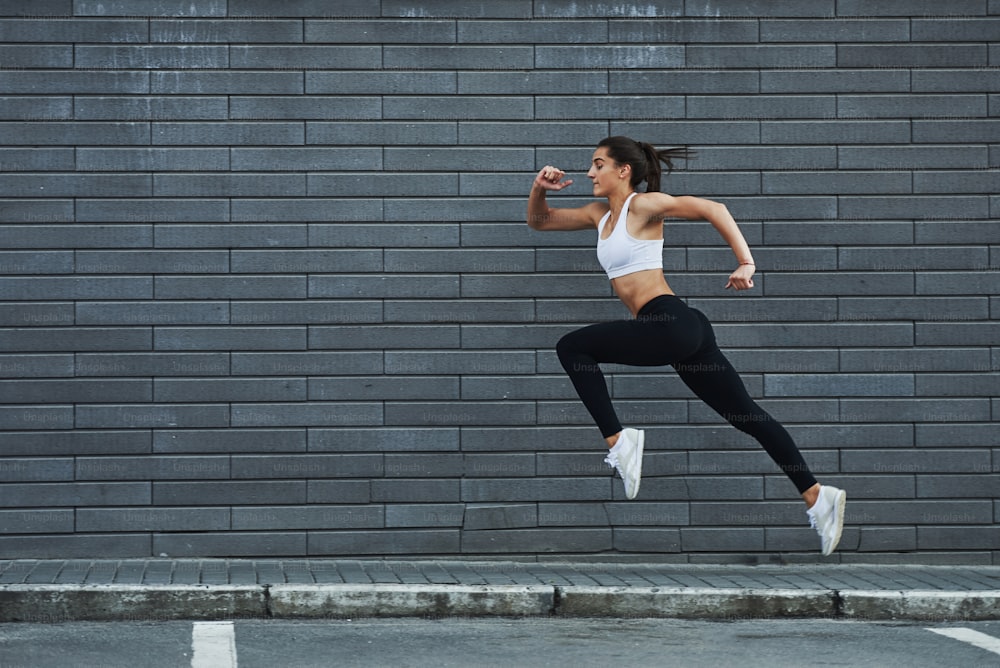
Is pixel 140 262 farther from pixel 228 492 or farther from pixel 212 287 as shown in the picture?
pixel 228 492

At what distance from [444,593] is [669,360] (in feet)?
5.81

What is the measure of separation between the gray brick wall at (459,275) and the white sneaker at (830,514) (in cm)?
122

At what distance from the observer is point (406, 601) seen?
7.69m

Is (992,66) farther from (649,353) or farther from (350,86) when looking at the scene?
(350,86)

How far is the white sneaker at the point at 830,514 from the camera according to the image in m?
7.93

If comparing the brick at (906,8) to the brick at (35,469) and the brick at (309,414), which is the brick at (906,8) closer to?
the brick at (309,414)

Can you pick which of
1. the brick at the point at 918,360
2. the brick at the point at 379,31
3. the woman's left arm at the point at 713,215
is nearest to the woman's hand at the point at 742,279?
the woman's left arm at the point at 713,215

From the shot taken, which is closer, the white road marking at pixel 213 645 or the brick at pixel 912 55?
the white road marking at pixel 213 645

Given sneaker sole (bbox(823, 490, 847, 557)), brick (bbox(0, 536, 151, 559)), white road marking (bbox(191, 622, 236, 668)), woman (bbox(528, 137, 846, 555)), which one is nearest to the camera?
white road marking (bbox(191, 622, 236, 668))

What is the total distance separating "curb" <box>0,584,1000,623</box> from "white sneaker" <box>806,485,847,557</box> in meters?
0.29

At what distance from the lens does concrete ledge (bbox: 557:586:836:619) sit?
7.80m

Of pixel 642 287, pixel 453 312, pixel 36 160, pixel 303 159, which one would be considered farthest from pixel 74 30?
pixel 642 287

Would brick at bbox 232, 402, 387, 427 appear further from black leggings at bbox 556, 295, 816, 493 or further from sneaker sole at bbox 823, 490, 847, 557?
Result: sneaker sole at bbox 823, 490, 847, 557

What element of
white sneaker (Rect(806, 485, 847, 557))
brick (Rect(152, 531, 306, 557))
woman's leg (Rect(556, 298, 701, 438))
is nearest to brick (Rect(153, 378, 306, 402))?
brick (Rect(152, 531, 306, 557))
